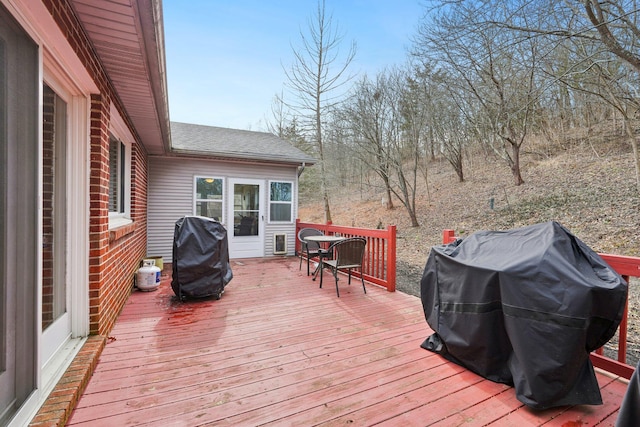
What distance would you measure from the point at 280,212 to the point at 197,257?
3.77m

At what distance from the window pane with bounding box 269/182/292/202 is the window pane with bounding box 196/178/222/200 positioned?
122cm

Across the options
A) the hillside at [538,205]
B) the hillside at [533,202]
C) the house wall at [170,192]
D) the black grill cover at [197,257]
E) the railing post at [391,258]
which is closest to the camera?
the black grill cover at [197,257]

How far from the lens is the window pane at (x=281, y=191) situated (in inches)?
289

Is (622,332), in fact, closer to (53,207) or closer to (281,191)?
(53,207)

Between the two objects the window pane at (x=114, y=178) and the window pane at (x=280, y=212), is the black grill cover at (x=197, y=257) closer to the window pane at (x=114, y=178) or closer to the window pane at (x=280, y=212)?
the window pane at (x=114, y=178)

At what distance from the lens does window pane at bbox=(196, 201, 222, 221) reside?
6.80m

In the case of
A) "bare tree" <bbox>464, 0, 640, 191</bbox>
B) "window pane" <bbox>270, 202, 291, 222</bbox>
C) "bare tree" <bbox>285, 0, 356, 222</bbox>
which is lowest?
"window pane" <bbox>270, 202, 291, 222</bbox>

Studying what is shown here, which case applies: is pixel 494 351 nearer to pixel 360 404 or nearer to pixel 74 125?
pixel 360 404

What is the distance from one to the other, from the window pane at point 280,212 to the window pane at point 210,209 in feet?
3.98

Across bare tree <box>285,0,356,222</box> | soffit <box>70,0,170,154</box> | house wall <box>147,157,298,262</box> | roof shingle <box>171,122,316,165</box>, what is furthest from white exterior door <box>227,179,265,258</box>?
bare tree <box>285,0,356,222</box>

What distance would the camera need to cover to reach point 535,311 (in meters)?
1.82

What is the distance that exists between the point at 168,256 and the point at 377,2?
24.1 feet

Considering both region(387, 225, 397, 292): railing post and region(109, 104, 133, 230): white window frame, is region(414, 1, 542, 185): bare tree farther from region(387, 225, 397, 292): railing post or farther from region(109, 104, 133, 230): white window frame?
region(109, 104, 133, 230): white window frame

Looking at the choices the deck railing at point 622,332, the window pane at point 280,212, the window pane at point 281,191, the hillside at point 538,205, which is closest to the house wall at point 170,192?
the window pane at point 281,191
